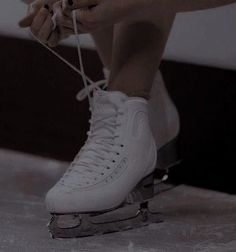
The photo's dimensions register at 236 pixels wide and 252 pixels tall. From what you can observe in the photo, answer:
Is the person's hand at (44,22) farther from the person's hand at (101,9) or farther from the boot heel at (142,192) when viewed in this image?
the boot heel at (142,192)

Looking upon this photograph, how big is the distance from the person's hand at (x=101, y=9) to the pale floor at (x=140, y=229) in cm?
25

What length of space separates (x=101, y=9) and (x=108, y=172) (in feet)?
0.66

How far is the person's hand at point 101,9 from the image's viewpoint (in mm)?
754

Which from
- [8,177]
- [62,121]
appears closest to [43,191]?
[8,177]

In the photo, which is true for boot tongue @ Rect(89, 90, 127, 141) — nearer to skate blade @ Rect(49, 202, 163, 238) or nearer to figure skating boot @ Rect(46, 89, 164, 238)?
figure skating boot @ Rect(46, 89, 164, 238)

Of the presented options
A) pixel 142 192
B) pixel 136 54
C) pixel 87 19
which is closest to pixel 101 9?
pixel 87 19

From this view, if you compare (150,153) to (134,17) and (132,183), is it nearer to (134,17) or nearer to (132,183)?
(132,183)

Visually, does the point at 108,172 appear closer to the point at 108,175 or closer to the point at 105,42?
the point at 108,175

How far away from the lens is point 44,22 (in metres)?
0.79

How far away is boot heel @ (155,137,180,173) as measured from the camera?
102 cm

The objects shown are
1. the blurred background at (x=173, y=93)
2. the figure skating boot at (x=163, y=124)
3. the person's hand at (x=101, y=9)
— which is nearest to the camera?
the person's hand at (x=101, y=9)

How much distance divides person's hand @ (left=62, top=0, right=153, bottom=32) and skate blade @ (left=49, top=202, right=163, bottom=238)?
0.23 meters

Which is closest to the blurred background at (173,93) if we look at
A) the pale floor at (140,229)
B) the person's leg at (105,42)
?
the pale floor at (140,229)

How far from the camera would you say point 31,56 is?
4.36 feet
